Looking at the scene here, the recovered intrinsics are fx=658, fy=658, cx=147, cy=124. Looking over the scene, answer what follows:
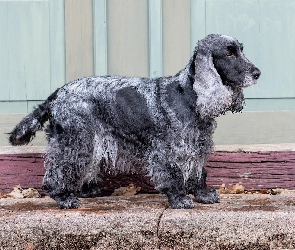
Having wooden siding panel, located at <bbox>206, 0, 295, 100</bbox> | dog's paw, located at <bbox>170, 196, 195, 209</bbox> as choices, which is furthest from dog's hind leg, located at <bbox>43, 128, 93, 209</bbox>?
wooden siding panel, located at <bbox>206, 0, 295, 100</bbox>

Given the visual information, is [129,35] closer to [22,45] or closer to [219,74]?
[22,45]

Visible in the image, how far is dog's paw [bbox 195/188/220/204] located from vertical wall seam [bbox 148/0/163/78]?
1182 millimetres

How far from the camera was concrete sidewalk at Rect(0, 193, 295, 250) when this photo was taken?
3846 mm

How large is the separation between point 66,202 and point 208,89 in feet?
3.86

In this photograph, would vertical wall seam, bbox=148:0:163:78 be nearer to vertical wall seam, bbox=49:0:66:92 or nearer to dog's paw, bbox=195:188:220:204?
vertical wall seam, bbox=49:0:66:92

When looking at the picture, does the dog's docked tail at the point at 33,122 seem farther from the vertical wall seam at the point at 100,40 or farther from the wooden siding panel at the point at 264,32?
the wooden siding panel at the point at 264,32

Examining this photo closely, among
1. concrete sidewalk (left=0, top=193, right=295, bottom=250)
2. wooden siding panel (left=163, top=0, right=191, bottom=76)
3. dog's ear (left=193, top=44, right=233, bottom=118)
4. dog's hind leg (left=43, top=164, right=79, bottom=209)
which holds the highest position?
wooden siding panel (left=163, top=0, right=191, bottom=76)

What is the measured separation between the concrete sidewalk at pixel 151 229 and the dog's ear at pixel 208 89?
0.63 m

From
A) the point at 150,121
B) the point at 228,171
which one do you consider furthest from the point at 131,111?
the point at 228,171

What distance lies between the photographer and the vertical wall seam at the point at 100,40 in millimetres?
5258

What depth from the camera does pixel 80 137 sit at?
4234 millimetres

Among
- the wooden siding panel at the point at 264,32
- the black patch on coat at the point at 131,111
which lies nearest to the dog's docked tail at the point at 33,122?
the black patch on coat at the point at 131,111

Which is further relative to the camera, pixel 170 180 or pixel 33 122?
pixel 33 122

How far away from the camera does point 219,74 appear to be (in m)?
4.11
